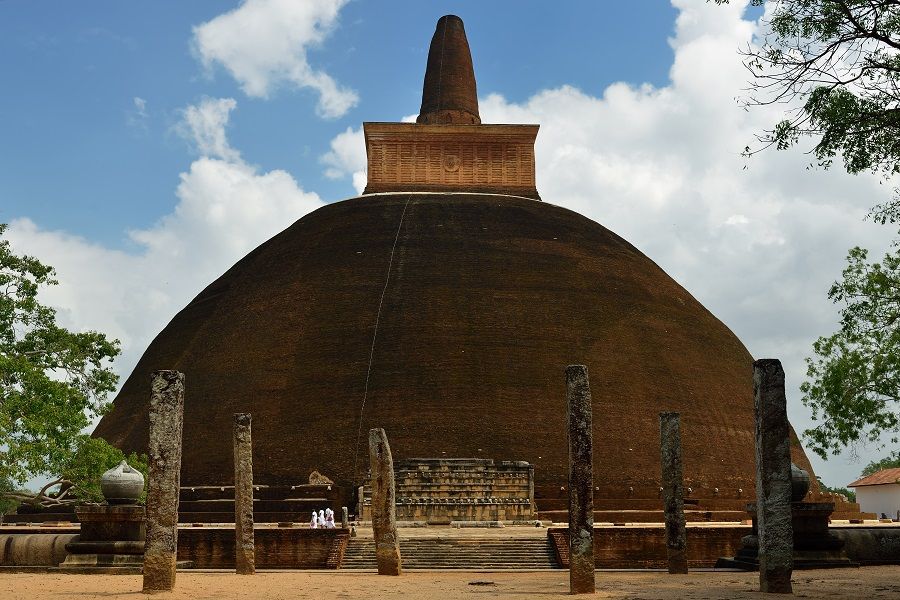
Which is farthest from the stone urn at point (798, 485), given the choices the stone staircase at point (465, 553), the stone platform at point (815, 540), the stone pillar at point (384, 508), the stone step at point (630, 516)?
the stone step at point (630, 516)

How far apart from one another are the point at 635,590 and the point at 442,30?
1252 inches

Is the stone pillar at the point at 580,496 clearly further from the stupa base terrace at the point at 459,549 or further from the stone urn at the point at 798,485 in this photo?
the stupa base terrace at the point at 459,549

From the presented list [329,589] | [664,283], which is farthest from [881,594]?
[664,283]

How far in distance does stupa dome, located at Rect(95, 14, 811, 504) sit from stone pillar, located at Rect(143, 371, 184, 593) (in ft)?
46.5

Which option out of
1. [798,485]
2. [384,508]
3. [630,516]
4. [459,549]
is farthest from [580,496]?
[630,516]

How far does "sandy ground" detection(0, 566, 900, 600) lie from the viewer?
1000 centimetres

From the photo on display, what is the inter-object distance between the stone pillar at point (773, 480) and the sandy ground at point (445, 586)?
0.29m

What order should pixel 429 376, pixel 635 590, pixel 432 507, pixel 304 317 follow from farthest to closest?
pixel 304 317, pixel 429 376, pixel 432 507, pixel 635 590

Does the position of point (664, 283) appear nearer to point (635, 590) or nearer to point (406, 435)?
point (406, 435)

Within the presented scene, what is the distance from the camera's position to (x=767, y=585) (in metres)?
10.1

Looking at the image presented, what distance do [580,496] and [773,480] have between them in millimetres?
1942

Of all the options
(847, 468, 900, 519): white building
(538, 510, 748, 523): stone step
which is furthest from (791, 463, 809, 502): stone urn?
(847, 468, 900, 519): white building

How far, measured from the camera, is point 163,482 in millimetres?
10305

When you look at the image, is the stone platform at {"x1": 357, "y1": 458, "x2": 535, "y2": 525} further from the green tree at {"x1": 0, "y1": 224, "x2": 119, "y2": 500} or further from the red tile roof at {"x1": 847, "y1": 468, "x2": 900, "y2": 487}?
the red tile roof at {"x1": 847, "y1": 468, "x2": 900, "y2": 487}
